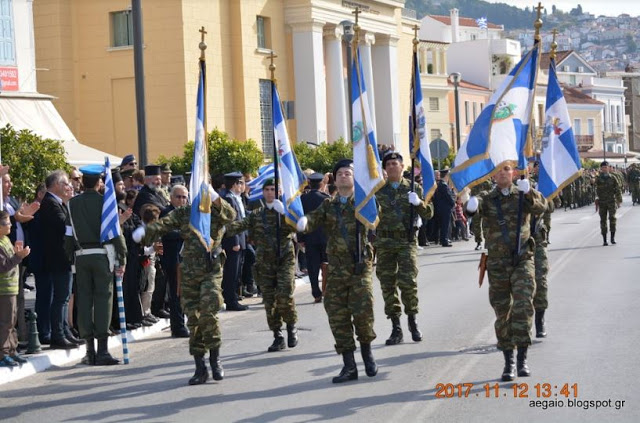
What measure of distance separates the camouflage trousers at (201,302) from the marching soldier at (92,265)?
5.63ft

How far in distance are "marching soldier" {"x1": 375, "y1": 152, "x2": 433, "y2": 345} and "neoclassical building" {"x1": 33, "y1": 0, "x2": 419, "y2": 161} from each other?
3549 cm

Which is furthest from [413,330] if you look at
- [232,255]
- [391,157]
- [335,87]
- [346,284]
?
[335,87]

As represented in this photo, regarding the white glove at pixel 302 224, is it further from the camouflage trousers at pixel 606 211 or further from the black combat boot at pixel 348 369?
Answer: the camouflage trousers at pixel 606 211

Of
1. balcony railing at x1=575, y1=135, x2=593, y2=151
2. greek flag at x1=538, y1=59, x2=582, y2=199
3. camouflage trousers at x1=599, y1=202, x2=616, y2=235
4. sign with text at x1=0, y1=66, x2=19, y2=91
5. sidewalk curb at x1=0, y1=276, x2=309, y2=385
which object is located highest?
sign with text at x1=0, y1=66, x2=19, y2=91

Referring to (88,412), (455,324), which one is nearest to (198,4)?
(455,324)

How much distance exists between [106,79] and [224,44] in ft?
18.2

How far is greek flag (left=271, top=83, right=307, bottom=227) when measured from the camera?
42.3ft

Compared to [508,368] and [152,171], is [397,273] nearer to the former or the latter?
[508,368]

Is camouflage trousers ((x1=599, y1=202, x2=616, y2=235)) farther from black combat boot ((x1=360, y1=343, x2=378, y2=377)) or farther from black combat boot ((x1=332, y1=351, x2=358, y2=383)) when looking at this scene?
black combat boot ((x1=332, y1=351, x2=358, y2=383))

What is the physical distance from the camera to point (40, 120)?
3147cm

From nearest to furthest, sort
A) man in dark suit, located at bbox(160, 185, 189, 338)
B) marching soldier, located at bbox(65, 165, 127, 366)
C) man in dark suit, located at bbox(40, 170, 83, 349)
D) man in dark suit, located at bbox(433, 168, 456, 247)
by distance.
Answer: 1. marching soldier, located at bbox(65, 165, 127, 366)
2. man in dark suit, located at bbox(40, 170, 83, 349)
3. man in dark suit, located at bbox(160, 185, 189, 338)
4. man in dark suit, located at bbox(433, 168, 456, 247)

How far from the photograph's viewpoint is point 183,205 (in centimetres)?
1227

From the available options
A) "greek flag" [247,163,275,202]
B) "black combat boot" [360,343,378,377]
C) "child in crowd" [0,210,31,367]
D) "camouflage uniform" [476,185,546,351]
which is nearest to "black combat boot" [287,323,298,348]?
"black combat boot" [360,343,378,377]

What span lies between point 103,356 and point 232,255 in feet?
15.3
